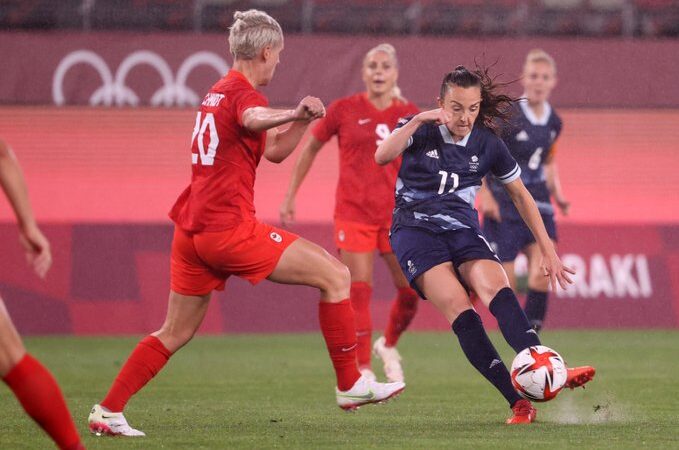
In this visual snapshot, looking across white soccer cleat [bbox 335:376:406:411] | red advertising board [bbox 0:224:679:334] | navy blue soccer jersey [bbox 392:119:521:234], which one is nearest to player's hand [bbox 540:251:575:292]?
navy blue soccer jersey [bbox 392:119:521:234]

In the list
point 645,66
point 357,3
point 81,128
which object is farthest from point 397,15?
point 81,128

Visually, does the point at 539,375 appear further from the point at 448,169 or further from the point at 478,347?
the point at 448,169

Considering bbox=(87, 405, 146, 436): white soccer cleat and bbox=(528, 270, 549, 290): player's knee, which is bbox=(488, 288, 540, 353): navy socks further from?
bbox=(528, 270, 549, 290): player's knee

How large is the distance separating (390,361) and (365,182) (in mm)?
1412

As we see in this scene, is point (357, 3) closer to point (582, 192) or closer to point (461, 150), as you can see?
point (582, 192)

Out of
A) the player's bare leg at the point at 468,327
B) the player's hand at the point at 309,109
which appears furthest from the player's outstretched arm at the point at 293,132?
the player's bare leg at the point at 468,327

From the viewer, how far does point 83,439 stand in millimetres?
6695

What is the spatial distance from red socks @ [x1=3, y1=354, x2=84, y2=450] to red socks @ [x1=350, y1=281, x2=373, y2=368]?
178 inches

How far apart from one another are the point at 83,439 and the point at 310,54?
10010 millimetres

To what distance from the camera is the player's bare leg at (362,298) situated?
32.2 ft

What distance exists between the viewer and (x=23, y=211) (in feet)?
17.1

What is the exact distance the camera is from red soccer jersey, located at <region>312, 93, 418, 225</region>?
33.0ft

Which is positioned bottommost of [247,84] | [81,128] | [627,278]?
[627,278]

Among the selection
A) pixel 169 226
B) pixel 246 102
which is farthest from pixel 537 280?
pixel 169 226
